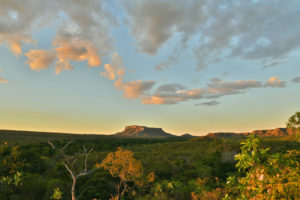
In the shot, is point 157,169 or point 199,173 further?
point 157,169

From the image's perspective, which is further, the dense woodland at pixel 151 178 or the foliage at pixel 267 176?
the dense woodland at pixel 151 178

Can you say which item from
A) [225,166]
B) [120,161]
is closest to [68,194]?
[120,161]

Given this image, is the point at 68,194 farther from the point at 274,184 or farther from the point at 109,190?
the point at 274,184

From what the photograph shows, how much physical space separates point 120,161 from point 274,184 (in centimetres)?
724

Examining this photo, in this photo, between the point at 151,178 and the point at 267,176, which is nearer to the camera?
the point at 267,176

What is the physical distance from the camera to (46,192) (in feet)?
43.0

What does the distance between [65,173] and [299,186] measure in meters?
19.3

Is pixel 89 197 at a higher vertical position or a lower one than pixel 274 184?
lower

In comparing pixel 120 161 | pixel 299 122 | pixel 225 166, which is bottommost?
pixel 225 166

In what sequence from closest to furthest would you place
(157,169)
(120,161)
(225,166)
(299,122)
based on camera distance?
(120,161) < (299,122) < (157,169) < (225,166)

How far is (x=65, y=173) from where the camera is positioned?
60.1 ft

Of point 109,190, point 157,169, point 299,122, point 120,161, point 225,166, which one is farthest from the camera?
point 225,166

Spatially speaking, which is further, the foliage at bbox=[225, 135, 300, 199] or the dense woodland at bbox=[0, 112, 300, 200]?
the dense woodland at bbox=[0, 112, 300, 200]

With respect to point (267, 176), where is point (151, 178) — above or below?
below
